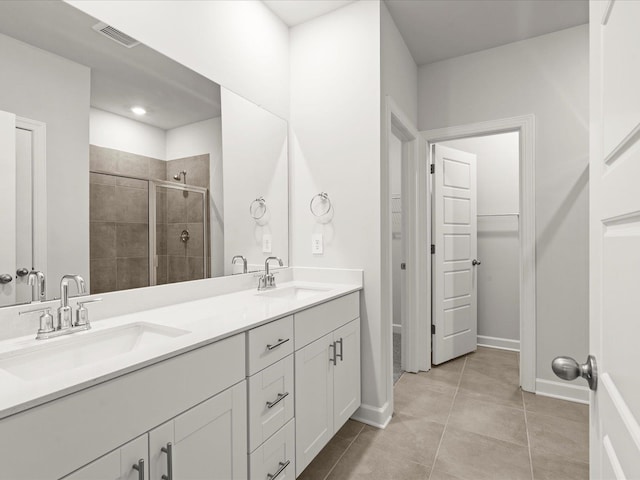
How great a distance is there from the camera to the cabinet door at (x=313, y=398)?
1.57 meters

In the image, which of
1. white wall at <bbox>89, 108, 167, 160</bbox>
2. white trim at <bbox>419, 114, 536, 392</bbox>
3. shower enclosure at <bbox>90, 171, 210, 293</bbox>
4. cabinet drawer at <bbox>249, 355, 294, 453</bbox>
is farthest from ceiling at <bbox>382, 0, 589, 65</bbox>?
cabinet drawer at <bbox>249, 355, 294, 453</bbox>

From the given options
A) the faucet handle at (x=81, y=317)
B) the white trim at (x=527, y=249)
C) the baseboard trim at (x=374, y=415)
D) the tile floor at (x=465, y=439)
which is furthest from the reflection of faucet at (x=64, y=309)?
the white trim at (x=527, y=249)

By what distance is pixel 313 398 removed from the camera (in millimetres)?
1678

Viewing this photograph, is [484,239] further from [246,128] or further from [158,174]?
[158,174]

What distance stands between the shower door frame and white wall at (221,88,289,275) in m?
0.13

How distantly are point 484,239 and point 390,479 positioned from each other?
2.82 metres

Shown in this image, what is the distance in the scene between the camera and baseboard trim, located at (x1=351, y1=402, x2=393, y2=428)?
7.22 feet

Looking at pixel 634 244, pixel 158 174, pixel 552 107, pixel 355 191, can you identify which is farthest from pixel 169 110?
pixel 552 107

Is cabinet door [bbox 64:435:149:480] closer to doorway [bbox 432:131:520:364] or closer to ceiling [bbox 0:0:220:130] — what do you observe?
ceiling [bbox 0:0:220:130]

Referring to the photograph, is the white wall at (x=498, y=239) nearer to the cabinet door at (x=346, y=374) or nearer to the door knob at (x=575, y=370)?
the cabinet door at (x=346, y=374)

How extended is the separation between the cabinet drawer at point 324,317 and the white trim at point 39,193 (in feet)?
3.24

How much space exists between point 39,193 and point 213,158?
2.88 ft

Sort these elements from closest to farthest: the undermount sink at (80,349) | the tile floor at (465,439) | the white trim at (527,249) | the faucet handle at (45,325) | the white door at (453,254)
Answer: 1. the undermount sink at (80,349)
2. the faucet handle at (45,325)
3. the tile floor at (465,439)
4. the white trim at (527,249)
5. the white door at (453,254)

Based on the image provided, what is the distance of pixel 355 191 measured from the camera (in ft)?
7.44
